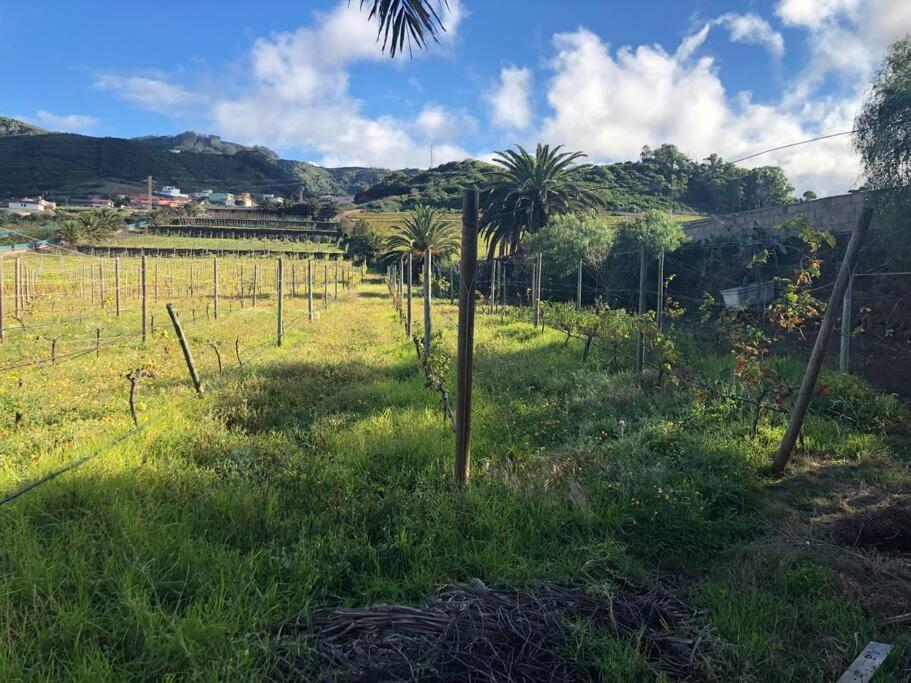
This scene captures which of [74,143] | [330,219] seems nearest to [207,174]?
[74,143]

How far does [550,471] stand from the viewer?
4004mm

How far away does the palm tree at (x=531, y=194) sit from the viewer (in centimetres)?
2334

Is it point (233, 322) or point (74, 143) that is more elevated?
point (74, 143)

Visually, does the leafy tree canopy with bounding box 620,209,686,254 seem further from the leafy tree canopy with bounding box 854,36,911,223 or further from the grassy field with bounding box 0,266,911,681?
the grassy field with bounding box 0,266,911,681

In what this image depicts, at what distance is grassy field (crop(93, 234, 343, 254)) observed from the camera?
4816 centimetres

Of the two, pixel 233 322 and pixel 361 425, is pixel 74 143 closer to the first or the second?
pixel 233 322

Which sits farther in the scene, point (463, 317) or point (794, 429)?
point (794, 429)

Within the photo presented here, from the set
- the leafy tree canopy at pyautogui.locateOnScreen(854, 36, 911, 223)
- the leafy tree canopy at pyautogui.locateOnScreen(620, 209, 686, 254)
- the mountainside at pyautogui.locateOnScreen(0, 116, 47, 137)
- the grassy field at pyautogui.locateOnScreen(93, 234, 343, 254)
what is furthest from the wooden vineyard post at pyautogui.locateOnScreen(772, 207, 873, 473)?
the mountainside at pyautogui.locateOnScreen(0, 116, 47, 137)

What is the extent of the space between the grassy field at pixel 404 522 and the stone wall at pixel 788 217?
717 cm

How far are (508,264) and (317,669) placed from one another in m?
23.6

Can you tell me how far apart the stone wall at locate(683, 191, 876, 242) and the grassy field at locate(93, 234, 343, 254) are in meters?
39.7

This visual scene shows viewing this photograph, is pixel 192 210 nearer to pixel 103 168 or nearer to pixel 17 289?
pixel 103 168

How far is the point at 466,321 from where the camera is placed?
11.5 feet

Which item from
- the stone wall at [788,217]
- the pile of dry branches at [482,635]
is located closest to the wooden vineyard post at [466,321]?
the pile of dry branches at [482,635]
